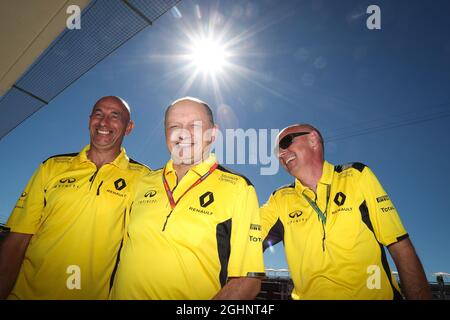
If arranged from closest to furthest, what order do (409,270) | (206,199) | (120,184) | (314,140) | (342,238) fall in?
Answer: 1. (206,199)
2. (409,270)
3. (342,238)
4. (120,184)
5. (314,140)

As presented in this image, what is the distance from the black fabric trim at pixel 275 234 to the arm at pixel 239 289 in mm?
1349

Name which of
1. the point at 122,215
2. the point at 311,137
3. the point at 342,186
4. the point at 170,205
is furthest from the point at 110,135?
the point at 342,186

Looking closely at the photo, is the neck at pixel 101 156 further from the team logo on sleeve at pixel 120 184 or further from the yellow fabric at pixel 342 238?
the yellow fabric at pixel 342 238

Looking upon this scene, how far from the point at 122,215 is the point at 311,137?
7.92ft

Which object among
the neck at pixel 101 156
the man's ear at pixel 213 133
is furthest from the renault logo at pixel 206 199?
the neck at pixel 101 156

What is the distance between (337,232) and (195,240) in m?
1.53

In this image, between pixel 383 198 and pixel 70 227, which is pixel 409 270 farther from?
pixel 70 227

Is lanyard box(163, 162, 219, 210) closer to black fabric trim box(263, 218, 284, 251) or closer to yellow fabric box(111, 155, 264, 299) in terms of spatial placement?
yellow fabric box(111, 155, 264, 299)

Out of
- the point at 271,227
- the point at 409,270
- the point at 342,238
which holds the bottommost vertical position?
the point at 409,270

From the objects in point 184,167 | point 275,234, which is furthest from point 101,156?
point 275,234

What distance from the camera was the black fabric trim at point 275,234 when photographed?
301 cm

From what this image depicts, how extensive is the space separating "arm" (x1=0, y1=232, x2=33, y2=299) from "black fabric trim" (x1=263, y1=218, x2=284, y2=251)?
8.13ft

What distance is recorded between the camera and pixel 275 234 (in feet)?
9.97
